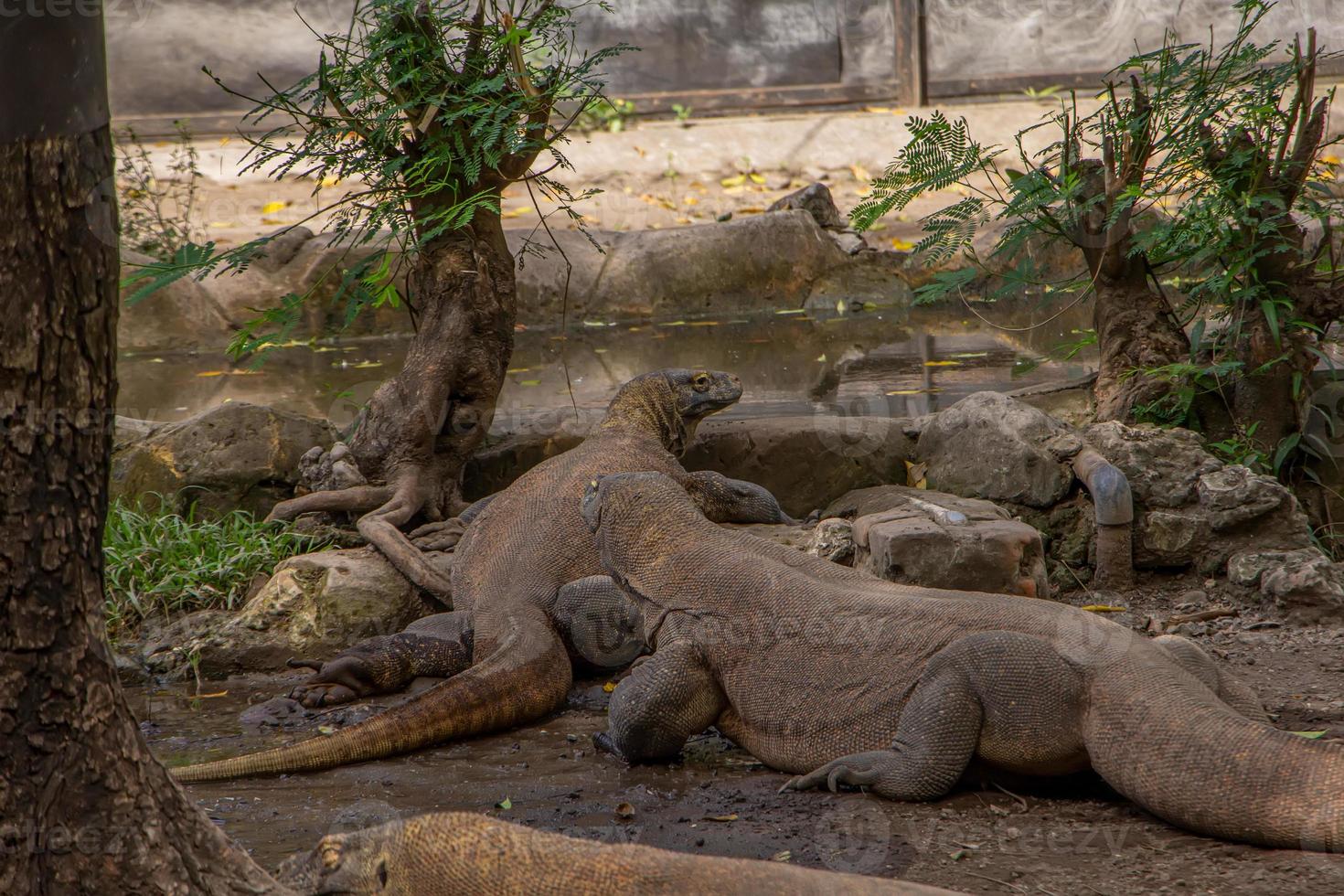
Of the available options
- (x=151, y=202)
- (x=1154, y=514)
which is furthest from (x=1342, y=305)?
(x=151, y=202)

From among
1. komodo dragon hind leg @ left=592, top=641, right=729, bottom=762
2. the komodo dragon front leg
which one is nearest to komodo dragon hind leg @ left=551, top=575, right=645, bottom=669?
the komodo dragon front leg

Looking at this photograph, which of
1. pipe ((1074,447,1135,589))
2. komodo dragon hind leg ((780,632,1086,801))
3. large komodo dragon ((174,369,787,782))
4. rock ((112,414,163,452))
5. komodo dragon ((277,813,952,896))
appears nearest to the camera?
komodo dragon ((277,813,952,896))

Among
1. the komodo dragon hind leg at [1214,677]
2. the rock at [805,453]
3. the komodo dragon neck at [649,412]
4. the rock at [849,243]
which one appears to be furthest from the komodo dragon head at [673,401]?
the rock at [849,243]

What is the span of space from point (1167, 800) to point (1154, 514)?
274 centimetres

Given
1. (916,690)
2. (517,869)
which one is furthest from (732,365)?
(517,869)

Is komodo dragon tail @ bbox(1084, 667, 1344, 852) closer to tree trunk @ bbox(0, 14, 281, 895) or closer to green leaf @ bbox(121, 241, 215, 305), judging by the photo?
tree trunk @ bbox(0, 14, 281, 895)

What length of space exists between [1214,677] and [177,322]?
9545 mm

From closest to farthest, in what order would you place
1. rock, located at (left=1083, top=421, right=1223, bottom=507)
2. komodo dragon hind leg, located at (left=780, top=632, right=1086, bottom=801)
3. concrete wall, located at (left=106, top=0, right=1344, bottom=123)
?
komodo dragon hind leg, located at (left=780, top=632, right=1086, bottom=801) < rock, located at (left=1083, top=421, right=1223, bottom=507) < concrete wall, located at (left=106, top=0, right=1344, bottom=123)

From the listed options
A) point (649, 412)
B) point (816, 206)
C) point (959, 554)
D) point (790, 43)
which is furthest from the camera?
point (790, 43)

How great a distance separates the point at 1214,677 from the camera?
3742 millimetres

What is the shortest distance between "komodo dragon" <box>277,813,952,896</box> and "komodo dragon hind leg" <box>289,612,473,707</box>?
8.31ft

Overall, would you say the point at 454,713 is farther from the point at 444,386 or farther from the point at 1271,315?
the point at 1271,315

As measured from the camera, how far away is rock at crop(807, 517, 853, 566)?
5547mm

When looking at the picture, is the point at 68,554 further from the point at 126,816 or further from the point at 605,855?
the point at 605,855
